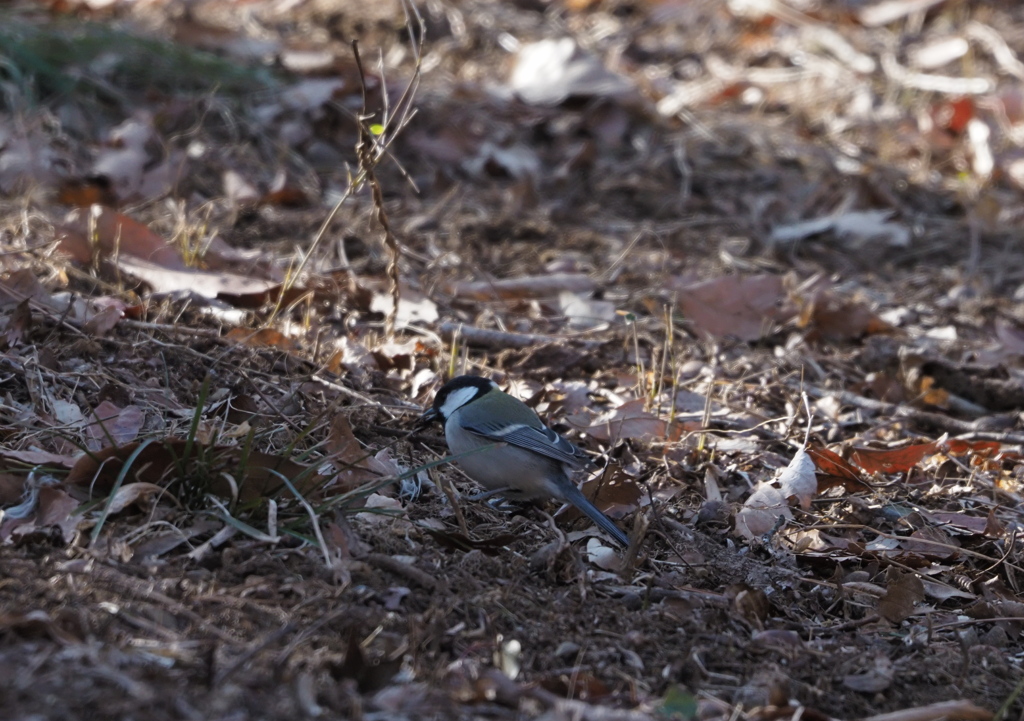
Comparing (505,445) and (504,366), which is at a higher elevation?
(505,445)

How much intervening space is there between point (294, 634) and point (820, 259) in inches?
166

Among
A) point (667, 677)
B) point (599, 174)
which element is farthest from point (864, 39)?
point (667, 677)

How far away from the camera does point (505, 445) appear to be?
3475 millimetres

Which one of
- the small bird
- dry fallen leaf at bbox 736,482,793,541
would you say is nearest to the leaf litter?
dry fallen leaf at bbox 736,482,793,541

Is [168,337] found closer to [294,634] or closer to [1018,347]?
[294,634]

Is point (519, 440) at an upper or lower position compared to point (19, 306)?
lower

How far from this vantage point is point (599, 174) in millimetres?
6465

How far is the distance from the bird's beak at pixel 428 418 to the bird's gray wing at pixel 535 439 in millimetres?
139

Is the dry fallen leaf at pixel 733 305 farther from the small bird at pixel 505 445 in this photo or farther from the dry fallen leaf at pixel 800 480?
the small bird at pixel 505 445

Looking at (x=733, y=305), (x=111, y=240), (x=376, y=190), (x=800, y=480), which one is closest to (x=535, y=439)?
(x=800, y=480)

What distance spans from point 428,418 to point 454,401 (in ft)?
0.35

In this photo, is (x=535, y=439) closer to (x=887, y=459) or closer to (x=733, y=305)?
(x=887, y=459)

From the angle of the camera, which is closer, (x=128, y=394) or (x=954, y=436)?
(x=128, y=394)

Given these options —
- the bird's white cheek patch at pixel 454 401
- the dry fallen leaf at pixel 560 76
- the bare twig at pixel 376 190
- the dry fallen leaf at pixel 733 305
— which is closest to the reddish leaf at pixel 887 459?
the dry fallen leaf at pixel 733 305
